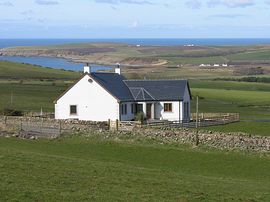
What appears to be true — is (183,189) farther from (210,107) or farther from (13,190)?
(210,107)

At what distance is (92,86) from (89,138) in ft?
44.2

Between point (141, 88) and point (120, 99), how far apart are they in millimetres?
4360

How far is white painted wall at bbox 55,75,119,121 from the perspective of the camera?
184 feet

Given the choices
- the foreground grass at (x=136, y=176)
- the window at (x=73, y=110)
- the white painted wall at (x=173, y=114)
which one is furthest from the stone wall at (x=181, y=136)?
the white painted wall at (x=173, y=114)

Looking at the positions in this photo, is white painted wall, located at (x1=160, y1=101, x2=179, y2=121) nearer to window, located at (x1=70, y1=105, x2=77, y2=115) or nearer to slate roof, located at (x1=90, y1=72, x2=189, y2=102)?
slate roof, located at (x1=90, y1=72, x2=189, y2=102)

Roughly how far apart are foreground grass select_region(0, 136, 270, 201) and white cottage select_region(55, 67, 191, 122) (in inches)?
676

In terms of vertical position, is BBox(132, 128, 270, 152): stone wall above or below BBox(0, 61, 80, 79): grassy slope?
below

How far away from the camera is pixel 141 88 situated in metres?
59.8

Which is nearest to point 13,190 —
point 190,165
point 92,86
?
point 190,165

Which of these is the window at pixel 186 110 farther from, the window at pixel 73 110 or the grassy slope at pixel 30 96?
the grassy slope at pixel 30 96

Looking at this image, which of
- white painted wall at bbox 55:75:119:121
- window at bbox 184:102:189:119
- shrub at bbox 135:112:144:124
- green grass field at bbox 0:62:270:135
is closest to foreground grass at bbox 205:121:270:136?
green grass field at bbox 0:62:270:135

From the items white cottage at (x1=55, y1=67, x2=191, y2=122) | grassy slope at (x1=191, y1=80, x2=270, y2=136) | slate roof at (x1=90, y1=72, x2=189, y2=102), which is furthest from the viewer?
slate roof at (x1=90, y1=72, x2=189, y2=102)

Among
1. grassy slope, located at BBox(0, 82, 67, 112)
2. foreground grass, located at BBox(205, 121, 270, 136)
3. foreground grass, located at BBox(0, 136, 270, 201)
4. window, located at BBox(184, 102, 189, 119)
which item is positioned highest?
grassy slope, located at BBox(0, 82, 67, 112)

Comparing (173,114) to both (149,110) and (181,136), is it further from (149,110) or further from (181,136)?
(181,136)
